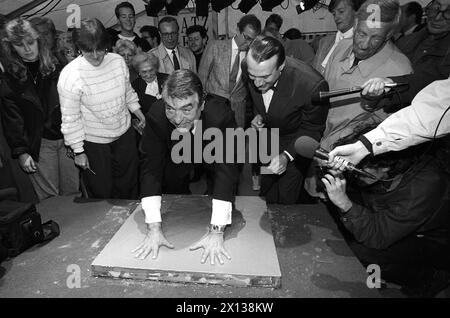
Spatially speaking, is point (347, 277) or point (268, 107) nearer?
point (347, 277)

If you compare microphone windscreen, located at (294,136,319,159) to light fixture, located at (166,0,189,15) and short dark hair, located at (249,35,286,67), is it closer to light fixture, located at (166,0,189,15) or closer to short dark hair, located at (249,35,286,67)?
short dark hair, located at (249,35,286,67)

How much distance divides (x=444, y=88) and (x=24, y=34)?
2131 mm

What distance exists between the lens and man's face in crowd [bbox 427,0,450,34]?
2.07 metres

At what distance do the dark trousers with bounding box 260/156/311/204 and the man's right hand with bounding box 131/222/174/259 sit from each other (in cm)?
86

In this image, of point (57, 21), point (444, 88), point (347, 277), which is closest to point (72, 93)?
point (347, 277)

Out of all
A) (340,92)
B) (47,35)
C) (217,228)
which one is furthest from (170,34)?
(217,228)

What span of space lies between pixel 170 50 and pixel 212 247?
7.96ft

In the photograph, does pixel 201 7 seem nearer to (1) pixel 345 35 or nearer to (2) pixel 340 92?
(1) pixel 345 35

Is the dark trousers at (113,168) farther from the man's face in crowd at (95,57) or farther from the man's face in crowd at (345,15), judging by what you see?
the man's face in crowd at (345,15)

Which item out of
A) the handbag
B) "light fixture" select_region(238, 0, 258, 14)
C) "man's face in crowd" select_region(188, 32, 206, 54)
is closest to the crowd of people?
the handbag

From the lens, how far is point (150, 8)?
13.6ft

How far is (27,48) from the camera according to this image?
1.99m
